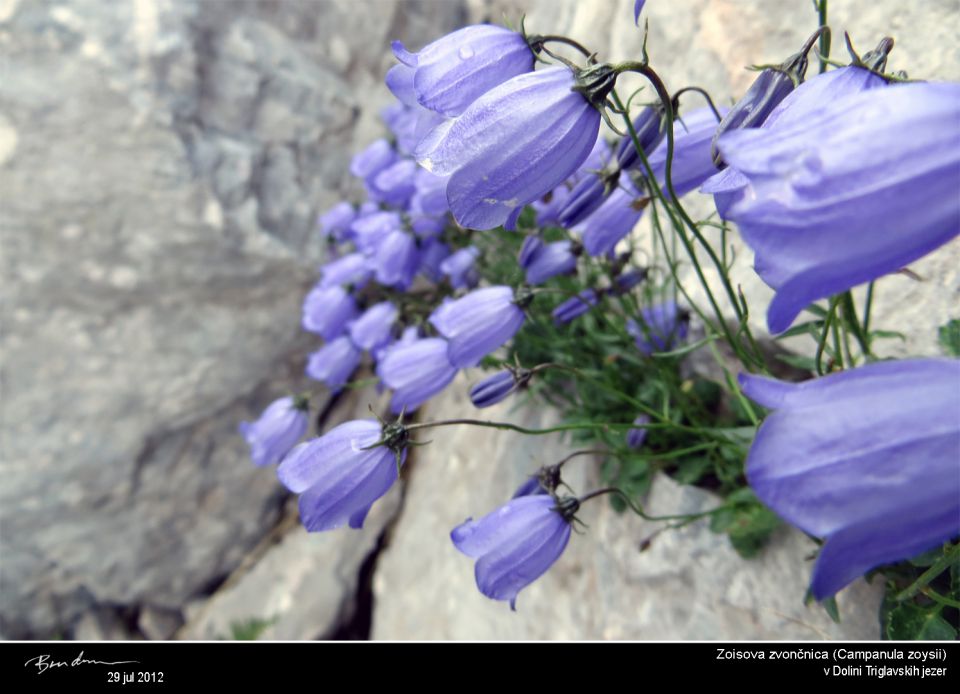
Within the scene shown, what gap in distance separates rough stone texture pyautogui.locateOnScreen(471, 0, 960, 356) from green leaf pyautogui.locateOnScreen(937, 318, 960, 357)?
0.15 metres

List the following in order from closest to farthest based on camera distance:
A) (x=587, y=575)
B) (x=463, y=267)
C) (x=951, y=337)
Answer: (x=951, y=337) → (x=587, y=575) → (x=463, y=267)

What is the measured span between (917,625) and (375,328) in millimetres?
1676

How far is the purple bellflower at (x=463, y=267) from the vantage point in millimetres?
2283

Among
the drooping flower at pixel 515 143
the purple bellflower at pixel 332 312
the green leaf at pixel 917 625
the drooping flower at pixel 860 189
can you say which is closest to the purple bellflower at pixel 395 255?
the purple bellflower at pixel 332 312

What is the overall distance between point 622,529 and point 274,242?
187cm

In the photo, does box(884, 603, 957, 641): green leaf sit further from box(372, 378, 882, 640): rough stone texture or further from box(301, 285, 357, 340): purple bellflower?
box(301, 285, 357, 340): purple bellflower

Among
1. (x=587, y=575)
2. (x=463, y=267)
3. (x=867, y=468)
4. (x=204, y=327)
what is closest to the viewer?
(x=867, y=468)

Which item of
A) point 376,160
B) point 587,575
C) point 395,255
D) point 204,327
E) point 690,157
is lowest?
point 204,327

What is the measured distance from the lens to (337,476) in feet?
3.81

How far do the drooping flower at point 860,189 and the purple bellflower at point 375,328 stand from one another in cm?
176

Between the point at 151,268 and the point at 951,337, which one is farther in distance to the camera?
the point at 151,268
